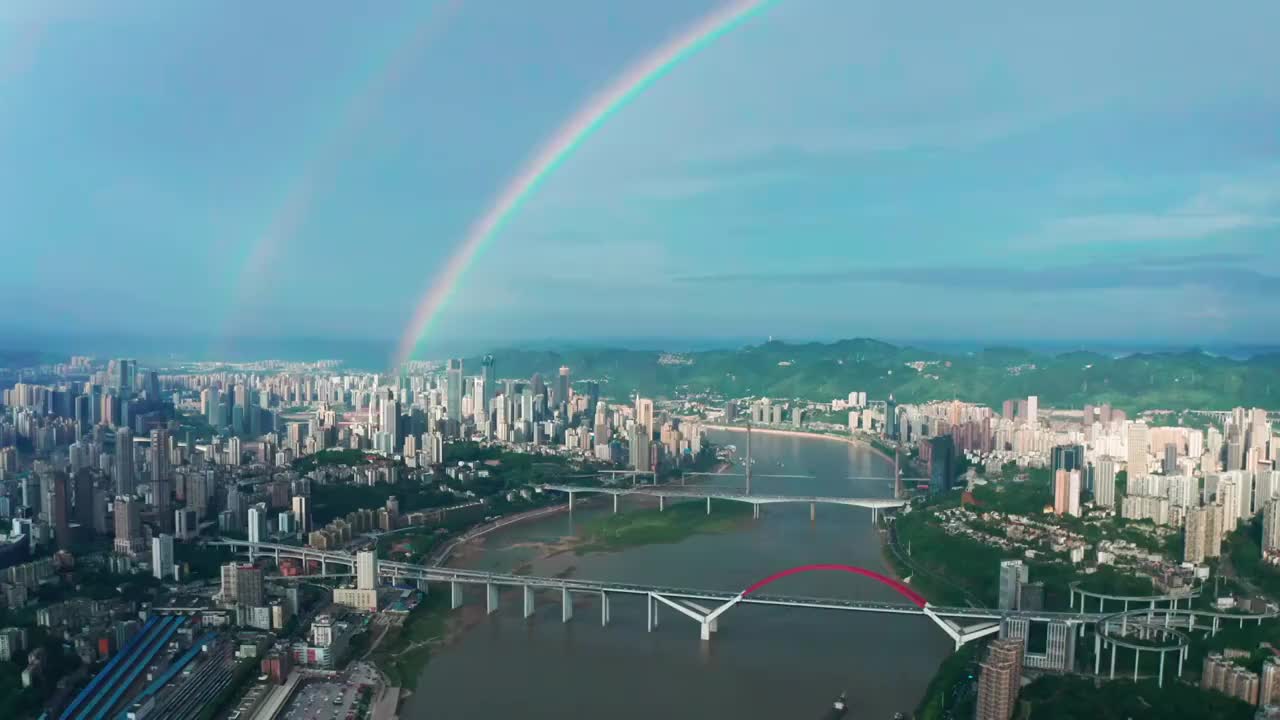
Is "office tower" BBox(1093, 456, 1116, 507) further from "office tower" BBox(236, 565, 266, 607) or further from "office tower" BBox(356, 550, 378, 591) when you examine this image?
"office tower" BBox(236, 565, 266, 607)

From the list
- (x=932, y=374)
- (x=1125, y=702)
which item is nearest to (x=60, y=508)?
(x=1125, y=702)

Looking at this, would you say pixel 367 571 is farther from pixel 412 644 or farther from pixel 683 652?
pixel 683 652

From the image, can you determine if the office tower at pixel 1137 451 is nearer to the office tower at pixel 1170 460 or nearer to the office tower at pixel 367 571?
the office tower at pixel 1170 460

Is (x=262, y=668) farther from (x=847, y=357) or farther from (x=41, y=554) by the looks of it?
(x=847, y=357)

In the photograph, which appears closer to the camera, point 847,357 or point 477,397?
point 477,397

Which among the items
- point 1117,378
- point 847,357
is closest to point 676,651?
point 1117,378

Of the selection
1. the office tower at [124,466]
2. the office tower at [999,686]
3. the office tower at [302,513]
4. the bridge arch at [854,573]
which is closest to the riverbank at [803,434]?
the bridge arch at [854,573]
